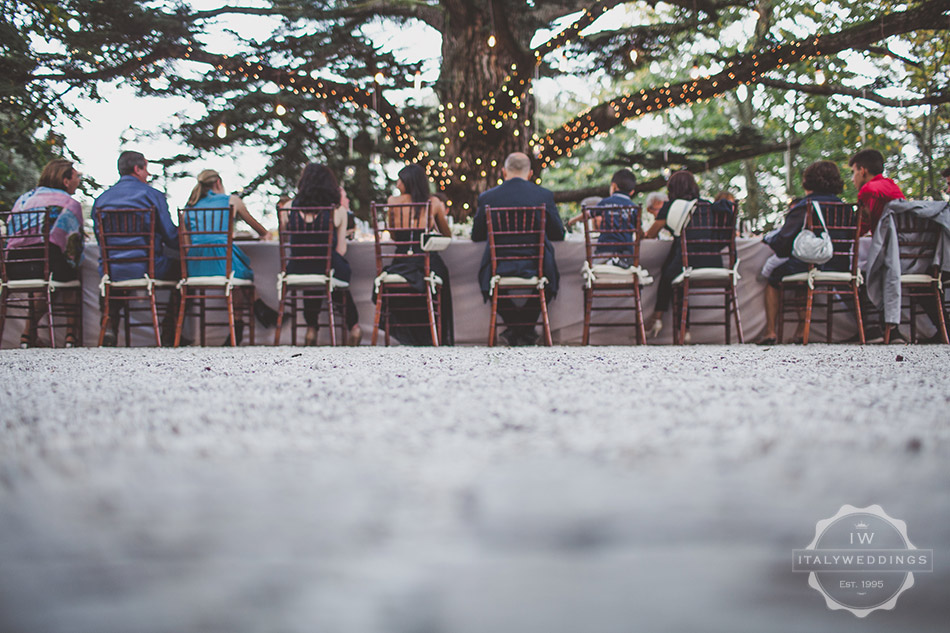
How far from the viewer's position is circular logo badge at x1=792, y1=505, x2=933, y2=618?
1.87 feet

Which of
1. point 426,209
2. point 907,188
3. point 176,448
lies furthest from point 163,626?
point 907,188

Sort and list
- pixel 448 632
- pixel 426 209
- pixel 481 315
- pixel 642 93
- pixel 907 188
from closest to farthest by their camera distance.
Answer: pixel 448 632
pixel 426 209
pixel 481 315
pixel 642 93
pixel 907 188

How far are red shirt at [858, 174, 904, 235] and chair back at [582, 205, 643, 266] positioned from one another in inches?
59.9

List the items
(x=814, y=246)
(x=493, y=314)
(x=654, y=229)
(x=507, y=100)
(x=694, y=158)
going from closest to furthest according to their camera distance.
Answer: (x=814, y=246) → (x=493, y=314) → (x=654, y=229) → (x=507, y=100) → (x=694, y=158)

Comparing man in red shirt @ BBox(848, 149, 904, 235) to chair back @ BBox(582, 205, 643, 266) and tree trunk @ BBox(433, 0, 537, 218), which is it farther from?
tree trunk @ BBox(433, 0, 537, 218)

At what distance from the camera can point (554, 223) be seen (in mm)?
3939

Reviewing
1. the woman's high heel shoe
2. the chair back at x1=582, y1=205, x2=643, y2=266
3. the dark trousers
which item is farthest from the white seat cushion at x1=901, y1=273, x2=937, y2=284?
the woman's high heel shoe

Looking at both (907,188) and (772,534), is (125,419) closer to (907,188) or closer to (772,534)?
(772,534)

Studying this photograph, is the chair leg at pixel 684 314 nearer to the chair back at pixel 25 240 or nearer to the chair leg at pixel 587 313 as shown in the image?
the chair leg at pixel 587 313

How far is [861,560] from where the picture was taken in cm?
60

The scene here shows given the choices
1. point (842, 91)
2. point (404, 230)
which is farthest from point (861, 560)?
point (842, 91)

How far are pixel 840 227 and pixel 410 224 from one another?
273 centimetres

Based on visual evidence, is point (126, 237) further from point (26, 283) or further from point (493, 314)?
point (493, 314)

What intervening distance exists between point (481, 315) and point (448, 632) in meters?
4.06
